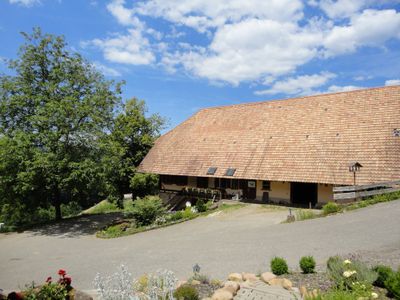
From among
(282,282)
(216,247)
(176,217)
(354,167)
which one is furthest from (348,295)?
(176,217)

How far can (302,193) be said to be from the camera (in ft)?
75.5

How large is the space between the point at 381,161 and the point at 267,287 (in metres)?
14.3

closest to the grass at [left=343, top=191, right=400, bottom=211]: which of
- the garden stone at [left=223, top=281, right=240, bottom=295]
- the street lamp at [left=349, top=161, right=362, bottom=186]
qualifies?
the street lamp at [left=349, top=161, right=362, bottom=186]

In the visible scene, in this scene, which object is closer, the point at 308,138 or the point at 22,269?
the point at 22,269

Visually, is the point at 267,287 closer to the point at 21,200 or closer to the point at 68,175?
the point at 68,175

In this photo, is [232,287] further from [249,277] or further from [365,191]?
[365,191]

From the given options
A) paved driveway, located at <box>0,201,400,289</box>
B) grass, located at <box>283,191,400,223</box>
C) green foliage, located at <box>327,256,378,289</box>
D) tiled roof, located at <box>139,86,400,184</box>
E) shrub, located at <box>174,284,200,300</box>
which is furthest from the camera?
tiled roof, located at <box>139,86,400,184</box>

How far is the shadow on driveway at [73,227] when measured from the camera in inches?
874

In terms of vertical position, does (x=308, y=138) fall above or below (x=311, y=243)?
above

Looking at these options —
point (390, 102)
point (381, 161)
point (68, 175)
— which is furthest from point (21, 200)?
point (390, 102)

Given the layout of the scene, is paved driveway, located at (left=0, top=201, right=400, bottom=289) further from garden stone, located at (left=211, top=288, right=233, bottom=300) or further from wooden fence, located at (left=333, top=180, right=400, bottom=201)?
garden stone, located at (left=211, top=288, right=233, bottom=300)

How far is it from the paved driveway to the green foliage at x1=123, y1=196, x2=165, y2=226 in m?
2.08

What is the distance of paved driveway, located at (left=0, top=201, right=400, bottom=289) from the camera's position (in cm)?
1116

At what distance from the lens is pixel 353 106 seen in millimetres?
23328
